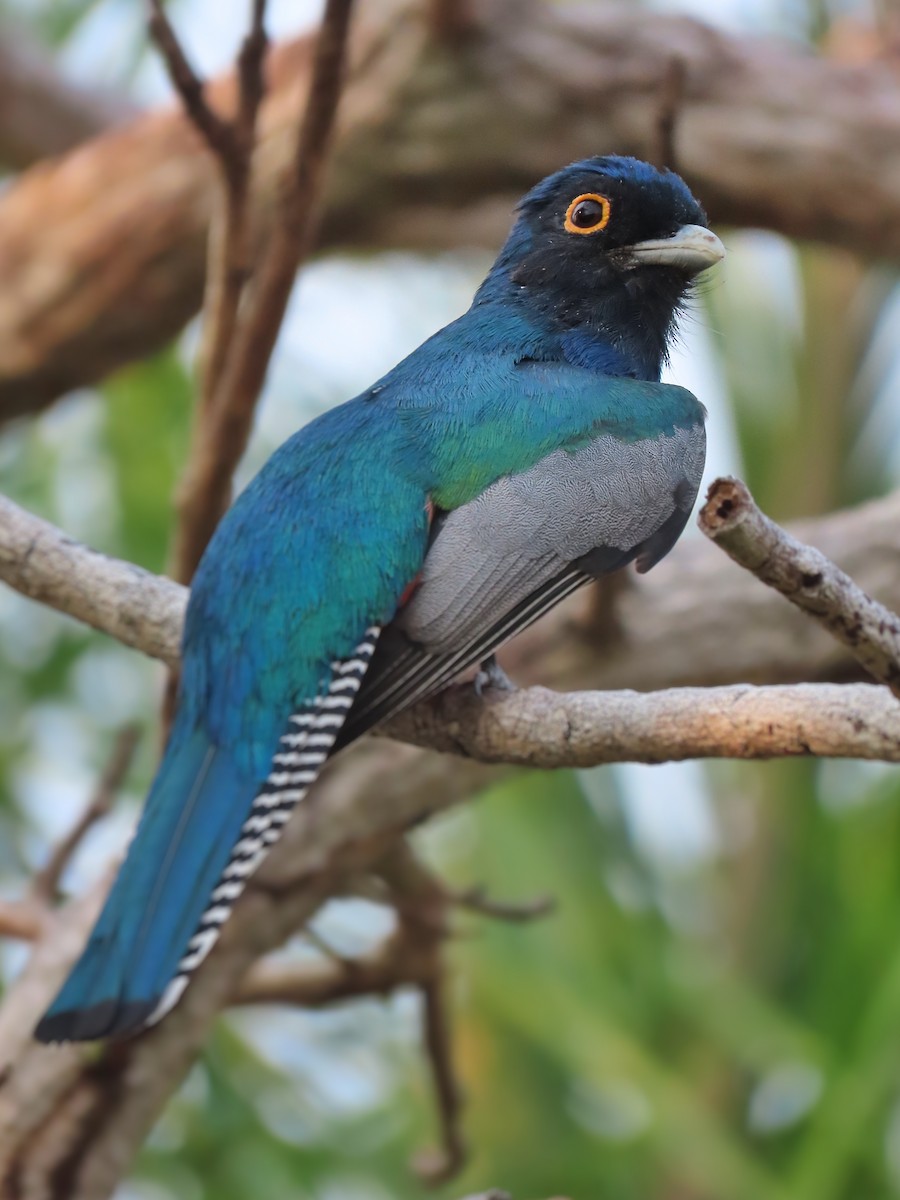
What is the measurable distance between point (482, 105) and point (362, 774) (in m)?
2.27

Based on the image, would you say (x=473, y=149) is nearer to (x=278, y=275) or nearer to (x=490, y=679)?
(x=278, y=275)

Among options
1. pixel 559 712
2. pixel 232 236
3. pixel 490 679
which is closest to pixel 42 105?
pixel 232 236

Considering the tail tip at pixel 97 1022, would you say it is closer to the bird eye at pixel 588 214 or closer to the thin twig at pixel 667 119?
the bird eye at pixel 588 214

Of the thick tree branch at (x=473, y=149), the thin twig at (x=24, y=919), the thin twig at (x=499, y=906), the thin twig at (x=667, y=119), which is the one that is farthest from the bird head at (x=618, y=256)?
the thin twig at (x=24, y=919)

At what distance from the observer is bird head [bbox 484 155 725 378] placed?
3482 millimetres

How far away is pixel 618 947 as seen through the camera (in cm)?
462

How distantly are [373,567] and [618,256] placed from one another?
108 cm

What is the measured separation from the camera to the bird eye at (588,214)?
3545mm

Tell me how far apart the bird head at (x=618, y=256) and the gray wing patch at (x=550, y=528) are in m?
0.43

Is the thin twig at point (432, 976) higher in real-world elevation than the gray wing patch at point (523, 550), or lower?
lower

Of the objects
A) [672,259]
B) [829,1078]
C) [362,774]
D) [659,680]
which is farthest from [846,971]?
[672,259]

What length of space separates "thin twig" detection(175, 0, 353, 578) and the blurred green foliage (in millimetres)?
1095

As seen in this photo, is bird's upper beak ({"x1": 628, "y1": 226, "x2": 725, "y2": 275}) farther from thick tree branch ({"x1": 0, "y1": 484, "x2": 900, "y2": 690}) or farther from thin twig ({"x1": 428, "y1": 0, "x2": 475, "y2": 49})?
thin twig ({"x1": 428, "y1": 0, "x2": 475, "y2": 49})

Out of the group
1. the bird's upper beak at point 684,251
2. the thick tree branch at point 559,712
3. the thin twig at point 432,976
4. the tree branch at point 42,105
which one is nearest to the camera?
the thick tree branch at point 559,712
